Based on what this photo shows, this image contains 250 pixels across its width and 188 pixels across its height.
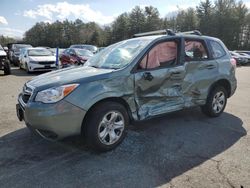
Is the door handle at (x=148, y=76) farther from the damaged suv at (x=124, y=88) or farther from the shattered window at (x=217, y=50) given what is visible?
the shattered window at (x=217, y=50)

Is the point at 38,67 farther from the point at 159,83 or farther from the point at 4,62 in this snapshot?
the point at 159,83

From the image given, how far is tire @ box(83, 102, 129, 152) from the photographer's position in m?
4.04

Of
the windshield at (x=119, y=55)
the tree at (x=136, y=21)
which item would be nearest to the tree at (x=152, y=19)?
the tree at (x=136, y=21)

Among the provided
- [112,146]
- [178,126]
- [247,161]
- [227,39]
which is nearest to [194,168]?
[247,161]

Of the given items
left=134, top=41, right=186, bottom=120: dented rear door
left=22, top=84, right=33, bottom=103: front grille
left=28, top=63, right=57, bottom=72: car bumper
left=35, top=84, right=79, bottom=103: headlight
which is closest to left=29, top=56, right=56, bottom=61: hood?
left=28, top=63, right=57, bottom=72: car bumper

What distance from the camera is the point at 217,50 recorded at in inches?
236

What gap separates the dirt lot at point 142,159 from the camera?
3463 mm

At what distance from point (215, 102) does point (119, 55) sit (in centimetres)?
245

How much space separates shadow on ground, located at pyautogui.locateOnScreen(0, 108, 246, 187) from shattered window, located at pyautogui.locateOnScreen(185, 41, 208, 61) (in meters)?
1.33

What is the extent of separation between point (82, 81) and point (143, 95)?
1.10 metres

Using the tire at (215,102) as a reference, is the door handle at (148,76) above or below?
above

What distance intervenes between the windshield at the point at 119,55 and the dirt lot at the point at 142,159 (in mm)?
1283

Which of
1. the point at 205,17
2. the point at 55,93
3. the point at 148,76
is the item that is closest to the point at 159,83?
the point at 148,76

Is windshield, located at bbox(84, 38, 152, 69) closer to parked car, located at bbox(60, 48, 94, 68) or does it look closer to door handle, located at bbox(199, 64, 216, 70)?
door handle, located at bbox(199, 64, 216, 70)
